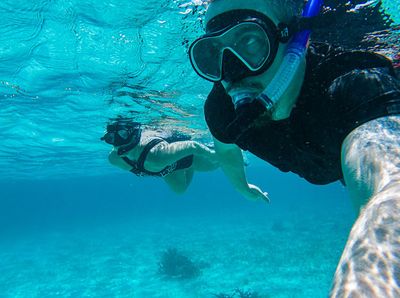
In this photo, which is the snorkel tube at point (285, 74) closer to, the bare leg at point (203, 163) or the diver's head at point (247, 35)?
the diver's head at point (247, 35)

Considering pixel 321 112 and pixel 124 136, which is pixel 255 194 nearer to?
pixel 124 136

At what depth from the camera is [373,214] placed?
1.47 m

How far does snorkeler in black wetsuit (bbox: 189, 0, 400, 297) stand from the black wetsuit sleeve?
0.01m

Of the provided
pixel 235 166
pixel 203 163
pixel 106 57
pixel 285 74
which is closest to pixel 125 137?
pixel 203 163

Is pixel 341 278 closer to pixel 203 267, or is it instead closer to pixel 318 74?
pixel 318 74

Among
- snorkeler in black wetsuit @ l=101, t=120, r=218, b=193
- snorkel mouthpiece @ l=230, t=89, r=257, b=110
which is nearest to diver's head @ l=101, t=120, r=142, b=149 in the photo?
snorkeler in black wetsuit @ l=101, t=120, r=218, b=193

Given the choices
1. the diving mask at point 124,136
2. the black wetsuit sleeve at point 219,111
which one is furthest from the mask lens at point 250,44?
the diving mask at point 124,136

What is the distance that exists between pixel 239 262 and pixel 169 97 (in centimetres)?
1286

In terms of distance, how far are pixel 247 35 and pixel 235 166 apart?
382 cm

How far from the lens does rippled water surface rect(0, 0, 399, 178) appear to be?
7.24 m

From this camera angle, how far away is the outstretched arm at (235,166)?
236 inches

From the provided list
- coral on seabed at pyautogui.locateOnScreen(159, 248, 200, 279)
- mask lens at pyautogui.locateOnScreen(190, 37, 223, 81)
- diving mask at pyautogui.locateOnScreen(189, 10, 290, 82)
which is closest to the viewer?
diving mask at pyautogui.locateOnScreen(189, 10, 290, 82)

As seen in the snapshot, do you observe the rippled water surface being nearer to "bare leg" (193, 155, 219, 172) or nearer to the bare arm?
the bare arm

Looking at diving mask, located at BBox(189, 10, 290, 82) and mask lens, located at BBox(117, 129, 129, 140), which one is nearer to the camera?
diving mask, located at BBox(189, 10, 290, 82)
